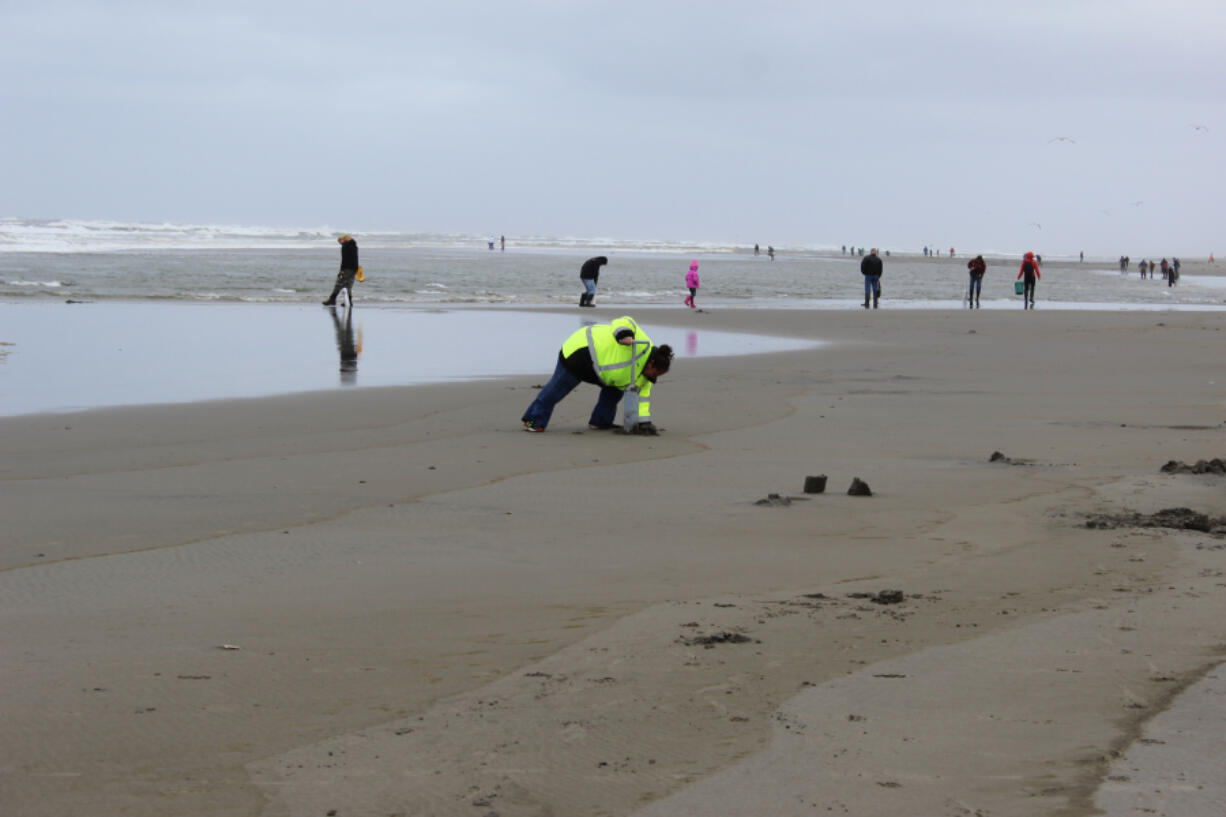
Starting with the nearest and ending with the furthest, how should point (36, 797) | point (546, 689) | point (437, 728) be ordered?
point (36, 797) < point (437, 728) < point (546, 689)

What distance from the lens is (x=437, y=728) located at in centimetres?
368

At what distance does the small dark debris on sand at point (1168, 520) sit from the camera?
6.58 metres

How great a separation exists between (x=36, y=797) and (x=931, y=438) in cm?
816

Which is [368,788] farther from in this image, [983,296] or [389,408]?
[983,296]

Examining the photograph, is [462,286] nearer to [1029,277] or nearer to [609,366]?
[1029,277]

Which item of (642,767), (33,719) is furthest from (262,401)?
(642,767)

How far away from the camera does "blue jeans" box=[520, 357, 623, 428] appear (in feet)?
34.7

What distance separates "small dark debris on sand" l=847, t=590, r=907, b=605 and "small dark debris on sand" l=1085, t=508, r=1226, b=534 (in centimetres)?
200

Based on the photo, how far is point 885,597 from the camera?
518 cm

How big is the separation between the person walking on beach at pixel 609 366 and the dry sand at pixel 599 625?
411 millimetres

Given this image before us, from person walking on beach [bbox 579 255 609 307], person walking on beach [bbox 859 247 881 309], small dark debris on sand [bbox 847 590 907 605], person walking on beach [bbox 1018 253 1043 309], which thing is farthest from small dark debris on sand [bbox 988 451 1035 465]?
person walking on beach [bbox 1018 253 1043 309]

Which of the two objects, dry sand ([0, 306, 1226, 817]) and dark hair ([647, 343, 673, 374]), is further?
dark hair ([647, 343, 673, 374])

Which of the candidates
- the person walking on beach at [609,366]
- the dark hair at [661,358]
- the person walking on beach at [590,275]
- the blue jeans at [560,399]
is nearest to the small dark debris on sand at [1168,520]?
the dark hair at [661,358]

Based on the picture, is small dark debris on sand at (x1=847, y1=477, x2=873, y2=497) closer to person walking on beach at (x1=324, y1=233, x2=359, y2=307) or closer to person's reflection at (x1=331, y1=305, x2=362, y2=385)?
person's reflection at (x1=331, y1=305, x2=362, y2=385)
